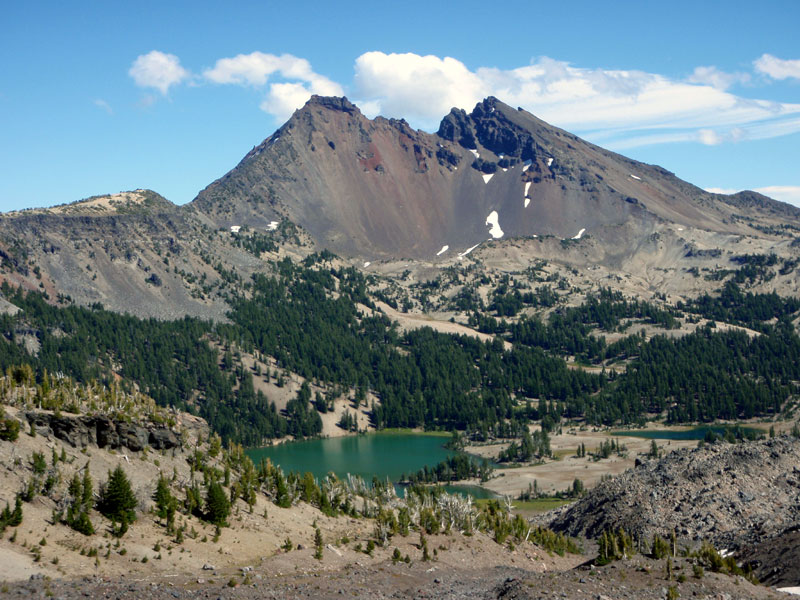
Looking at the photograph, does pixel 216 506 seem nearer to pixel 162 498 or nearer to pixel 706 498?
pixel 162 498

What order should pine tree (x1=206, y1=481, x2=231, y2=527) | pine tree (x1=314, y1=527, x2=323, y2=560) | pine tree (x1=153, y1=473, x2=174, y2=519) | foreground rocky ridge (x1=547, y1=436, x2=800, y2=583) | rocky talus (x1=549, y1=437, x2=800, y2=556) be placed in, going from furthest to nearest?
1. rocky talus (x1=549, y1=437, x2=800, y2=556)
2. foreground rocky ridge (x1=547, y1=436, x2=800, y2=583)
3. pine tree (x1=206, y1=481, x2=231, y2=527)
4. pine tree (x1=153, y1=473, x2=174, y2=519)
5. pine tree (x1=314, y1=527, x2=323, y2=560)

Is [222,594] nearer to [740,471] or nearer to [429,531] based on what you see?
[429,531]

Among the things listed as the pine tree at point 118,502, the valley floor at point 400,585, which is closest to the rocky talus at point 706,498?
the valley floor at point 400,585

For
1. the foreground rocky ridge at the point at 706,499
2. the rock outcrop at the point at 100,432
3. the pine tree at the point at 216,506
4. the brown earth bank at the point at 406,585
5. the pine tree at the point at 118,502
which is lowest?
the foreground rocky ridge at the point at 706,499

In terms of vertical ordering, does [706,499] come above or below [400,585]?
below

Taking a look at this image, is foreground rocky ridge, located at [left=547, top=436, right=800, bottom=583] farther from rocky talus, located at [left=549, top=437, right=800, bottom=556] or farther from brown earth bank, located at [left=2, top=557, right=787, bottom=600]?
brown earth bank, located at [left=2, top=557, right=787, bottom=600]

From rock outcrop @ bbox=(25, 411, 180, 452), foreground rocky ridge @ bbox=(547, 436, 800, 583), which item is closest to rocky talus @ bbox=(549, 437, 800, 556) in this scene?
foreground rocky ridge @ bbox=(547, 436, 800, 583)

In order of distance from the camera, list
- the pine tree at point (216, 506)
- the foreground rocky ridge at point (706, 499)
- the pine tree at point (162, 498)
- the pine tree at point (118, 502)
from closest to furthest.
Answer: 1. the pine tree at point (118, 502)
2. the pine tree at point (162, 498)
3. the pine tree at point (216, 506)
4. the foreground rocky ridge at point (706, 499)

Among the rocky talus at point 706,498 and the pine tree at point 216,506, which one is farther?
the rocky talus at point 706,498

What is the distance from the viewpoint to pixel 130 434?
284 feet

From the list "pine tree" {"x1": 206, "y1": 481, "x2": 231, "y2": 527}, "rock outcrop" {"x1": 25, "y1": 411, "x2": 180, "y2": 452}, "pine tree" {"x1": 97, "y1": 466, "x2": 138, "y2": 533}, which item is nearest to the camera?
"pine tree" {"x1": 97, "y1": 466, "x2": 138, "y2": 533}

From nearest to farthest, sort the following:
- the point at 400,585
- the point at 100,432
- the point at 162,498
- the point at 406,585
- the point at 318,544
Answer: the point at 400,585 → the point at 406,585 → the point at 162,498 → the point at 318,544 → the point at 100,432

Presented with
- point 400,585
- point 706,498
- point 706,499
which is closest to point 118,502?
point 400,585

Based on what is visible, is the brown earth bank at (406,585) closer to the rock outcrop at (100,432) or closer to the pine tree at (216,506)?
the pine tree at (216,506)
